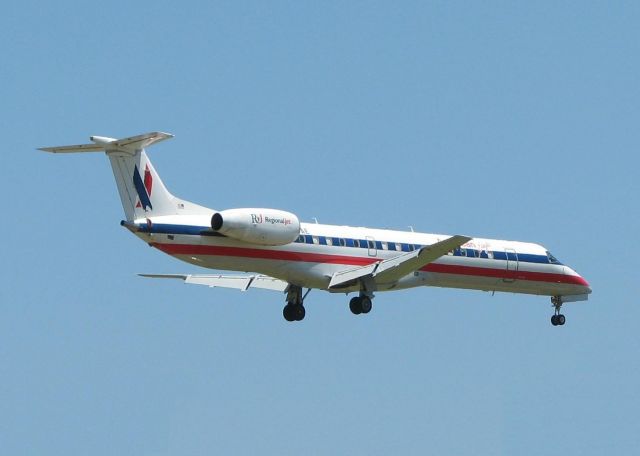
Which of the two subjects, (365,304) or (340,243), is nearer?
(365,304)

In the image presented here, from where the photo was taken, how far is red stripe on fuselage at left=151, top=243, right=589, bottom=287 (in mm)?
43312

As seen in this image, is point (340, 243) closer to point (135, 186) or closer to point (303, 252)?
point (303, 252)

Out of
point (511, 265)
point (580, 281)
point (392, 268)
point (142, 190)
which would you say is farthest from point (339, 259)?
point (580, 281)

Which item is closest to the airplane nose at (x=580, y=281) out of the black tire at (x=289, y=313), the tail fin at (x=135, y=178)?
the black tire at (x=289, y=313)

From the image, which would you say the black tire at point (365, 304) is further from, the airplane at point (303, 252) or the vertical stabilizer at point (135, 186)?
the vertical stabilizer at point (135, 186)

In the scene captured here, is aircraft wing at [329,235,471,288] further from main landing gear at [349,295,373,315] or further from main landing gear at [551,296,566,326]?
main landing gear at [551,296,566,326]

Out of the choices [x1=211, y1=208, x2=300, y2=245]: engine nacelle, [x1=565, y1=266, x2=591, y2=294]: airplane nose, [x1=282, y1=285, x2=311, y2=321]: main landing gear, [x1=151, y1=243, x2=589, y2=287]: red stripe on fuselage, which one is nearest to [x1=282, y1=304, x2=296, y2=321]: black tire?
[x1=282, y1=285, x2=311, y2=321]: main landing gear

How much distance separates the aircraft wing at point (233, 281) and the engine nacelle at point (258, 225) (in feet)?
17.4

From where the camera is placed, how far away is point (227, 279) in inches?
2016

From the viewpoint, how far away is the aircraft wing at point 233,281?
5034cm

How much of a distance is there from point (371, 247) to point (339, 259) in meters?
1.61

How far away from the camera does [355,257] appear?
47875 mm

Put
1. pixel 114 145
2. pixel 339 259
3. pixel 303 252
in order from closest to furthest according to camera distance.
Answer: pixel 114 145 → pixel 303 252 → pixel 339 259

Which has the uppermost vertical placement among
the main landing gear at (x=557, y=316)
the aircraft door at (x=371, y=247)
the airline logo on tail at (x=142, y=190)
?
the airline logo on tail at (x=142, y=190)
